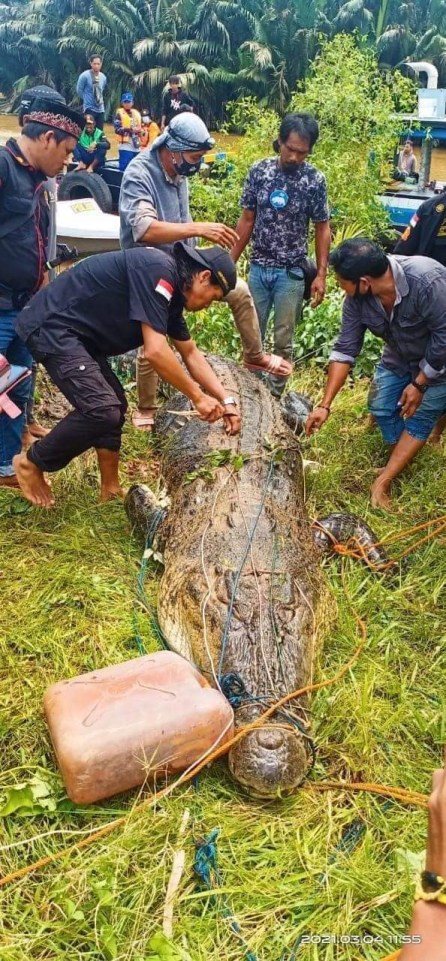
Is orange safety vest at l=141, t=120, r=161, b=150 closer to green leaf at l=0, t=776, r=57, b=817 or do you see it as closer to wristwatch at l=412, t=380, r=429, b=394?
wristwatch at l=412, t=380, r=429, b=394

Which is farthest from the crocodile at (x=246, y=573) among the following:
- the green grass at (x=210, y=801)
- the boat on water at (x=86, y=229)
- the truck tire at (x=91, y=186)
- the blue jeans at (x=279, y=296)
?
the truck tire at (x=91, y=186)

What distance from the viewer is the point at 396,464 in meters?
4.61

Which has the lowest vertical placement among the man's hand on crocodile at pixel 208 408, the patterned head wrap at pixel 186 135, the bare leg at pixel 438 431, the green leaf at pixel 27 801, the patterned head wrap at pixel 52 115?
the bare leg at pixel 438 431

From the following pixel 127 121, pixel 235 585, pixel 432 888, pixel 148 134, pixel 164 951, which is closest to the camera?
pixel 432 888

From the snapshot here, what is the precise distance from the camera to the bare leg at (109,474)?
13.6 ft

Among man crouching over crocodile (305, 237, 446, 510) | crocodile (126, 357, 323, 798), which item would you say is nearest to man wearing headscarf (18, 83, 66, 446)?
crocodile (126, 357, 323, 798)

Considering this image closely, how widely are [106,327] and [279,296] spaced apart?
1.80 m

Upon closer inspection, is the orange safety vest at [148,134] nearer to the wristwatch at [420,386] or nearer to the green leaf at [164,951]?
the wristwatch at [420,386]

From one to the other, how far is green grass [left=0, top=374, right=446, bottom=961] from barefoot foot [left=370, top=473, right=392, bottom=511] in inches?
19.7

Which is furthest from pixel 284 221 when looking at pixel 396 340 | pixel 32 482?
pixel 32 482

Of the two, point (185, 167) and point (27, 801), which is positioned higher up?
point (185, 167)

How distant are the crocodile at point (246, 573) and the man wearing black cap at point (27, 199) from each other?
1226mm

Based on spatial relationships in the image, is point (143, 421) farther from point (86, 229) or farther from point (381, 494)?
point (86, 229)

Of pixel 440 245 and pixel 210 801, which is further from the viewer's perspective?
pixel 440 245
